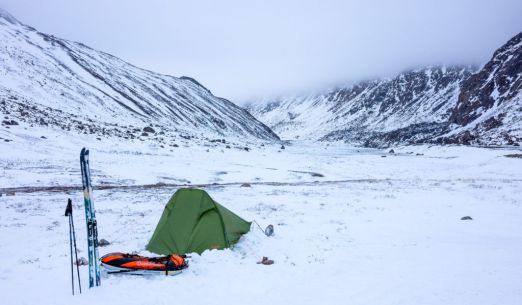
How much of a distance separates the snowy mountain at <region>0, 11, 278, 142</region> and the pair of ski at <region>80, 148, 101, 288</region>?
4107 centimetres

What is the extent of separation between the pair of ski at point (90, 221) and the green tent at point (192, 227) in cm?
302

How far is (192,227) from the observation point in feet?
41.0

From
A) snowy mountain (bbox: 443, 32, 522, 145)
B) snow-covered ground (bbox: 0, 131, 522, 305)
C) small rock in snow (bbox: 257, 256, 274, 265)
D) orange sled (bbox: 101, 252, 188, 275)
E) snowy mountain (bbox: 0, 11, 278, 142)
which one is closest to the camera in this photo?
snow-covered ground (bbox: 0, 131, 522, 305)

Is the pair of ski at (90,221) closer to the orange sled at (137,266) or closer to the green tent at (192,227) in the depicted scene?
the orange sled at (137,266)

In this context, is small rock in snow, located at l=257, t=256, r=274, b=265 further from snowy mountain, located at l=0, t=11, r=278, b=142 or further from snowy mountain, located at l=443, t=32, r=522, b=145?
snowy mountain, located at l=443, t=32, r=522, b=145

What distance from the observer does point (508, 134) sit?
79688mm

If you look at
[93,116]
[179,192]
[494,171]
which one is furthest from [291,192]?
[93,116]

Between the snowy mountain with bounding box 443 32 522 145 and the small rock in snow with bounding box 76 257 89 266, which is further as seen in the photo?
the snowy mountain with bounding box 443 32 522 145

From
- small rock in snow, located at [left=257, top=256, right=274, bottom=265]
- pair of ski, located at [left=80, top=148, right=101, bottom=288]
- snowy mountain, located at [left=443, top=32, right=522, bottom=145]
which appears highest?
snowy mountain, located at [left=443, top=32, right=522, bottom=145]

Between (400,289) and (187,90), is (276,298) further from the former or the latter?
(187,90)

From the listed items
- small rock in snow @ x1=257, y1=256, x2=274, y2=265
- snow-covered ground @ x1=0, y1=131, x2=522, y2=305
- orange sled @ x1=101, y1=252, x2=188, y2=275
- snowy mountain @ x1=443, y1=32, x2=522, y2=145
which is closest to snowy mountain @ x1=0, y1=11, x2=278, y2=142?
snow-covered ground @ x1=0, y1=131, x2=522, y2=305

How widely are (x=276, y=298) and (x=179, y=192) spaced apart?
5.81 m

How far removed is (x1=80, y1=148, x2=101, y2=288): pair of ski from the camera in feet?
26.5

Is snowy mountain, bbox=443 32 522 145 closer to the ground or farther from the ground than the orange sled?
farther from the ground
